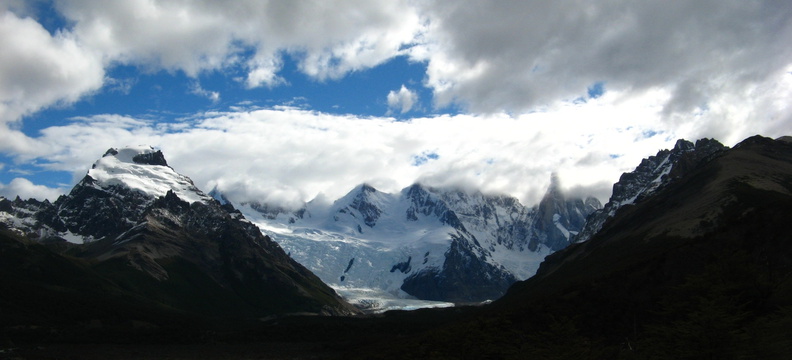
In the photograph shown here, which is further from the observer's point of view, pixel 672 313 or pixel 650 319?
pixel 650 319

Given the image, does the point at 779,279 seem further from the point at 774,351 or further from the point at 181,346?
the point at 181,346

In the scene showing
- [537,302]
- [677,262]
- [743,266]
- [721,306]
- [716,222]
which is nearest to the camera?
[721,306]

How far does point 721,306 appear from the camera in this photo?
68.6 meters

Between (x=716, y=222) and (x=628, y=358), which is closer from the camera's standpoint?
(x=628, y=358)

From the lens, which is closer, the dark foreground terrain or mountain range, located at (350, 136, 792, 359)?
mountain range, located at (350, 136, 792, 359)

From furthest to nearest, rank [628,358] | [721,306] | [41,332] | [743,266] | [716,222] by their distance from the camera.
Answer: [41,332], [716,222], [743,266], [628,358], [721,306]

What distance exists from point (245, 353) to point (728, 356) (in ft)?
445

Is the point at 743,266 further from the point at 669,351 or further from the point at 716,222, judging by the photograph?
the point at 716,222

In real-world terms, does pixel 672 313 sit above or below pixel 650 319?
below

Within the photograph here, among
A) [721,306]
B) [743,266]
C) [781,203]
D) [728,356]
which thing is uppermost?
[781,203]

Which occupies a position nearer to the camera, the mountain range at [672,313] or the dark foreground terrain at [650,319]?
the mountain range at [672,313]

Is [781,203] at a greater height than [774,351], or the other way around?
[781,203]

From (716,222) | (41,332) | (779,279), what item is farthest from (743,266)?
(41,332)

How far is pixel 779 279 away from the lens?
95938 millimetres
